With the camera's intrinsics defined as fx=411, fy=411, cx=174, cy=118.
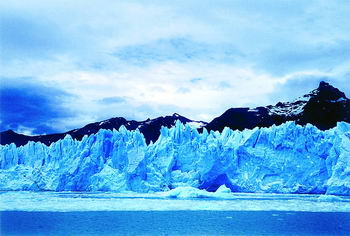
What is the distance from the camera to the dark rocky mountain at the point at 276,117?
Answer: 4189cm

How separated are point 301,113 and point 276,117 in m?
2.90

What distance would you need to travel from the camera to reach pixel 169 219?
13.7 m

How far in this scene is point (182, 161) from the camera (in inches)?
1029

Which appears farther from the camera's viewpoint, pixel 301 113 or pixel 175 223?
pixel 301 113

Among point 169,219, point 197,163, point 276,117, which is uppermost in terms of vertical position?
point 276,117

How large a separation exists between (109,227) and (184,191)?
1030 centimetres

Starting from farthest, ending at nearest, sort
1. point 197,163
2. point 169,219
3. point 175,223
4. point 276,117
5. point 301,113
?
point 276,117 → point 301,113 → point 197,163 → point 169,219 → point 175,223

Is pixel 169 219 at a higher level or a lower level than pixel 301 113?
lower

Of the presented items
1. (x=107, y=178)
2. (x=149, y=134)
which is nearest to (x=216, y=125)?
(x=149, y=134)

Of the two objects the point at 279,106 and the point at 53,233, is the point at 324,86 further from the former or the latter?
the point at 53,233

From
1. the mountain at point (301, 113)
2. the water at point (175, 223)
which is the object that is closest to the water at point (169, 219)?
the water at point (175, 223)

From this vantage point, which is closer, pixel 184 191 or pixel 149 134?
pixel 184 191

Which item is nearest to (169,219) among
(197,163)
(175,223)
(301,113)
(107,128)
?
(175,223)

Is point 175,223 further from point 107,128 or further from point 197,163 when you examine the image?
point 107,128
